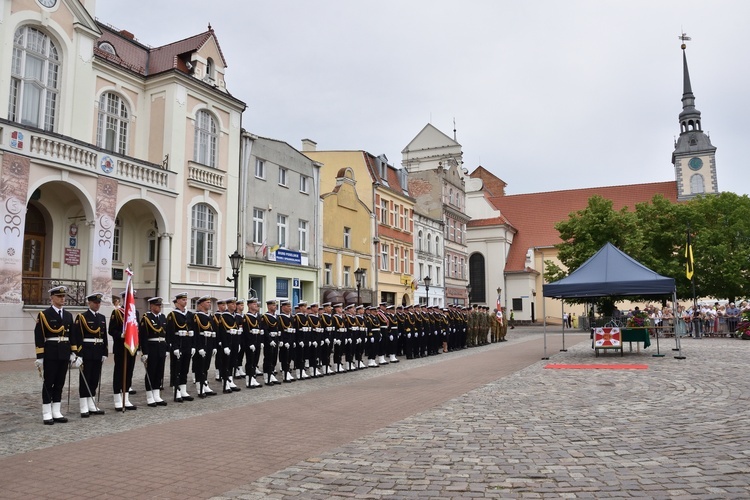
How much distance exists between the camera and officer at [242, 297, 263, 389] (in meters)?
12.6

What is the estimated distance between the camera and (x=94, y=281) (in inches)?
768

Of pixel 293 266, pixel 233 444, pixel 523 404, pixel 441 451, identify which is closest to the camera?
pixel 441 451

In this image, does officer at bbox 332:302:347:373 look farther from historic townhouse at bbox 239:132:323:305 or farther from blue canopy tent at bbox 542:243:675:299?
historic townhouse at bbox 239:132:323:305

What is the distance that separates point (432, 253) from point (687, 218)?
1859 cm

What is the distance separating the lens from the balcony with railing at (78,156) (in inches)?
680

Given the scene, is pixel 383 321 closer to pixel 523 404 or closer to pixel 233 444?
pixel 523 404

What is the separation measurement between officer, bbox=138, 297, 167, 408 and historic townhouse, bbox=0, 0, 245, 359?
346 inches

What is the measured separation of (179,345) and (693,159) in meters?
65.7

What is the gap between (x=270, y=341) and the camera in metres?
13.3

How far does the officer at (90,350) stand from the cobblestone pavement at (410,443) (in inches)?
14.2

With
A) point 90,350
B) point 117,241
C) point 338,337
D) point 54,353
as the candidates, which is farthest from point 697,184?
point 54,353

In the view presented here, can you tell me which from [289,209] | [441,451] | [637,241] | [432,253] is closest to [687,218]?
[637,241]

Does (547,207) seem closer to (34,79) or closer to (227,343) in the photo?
(34,79)

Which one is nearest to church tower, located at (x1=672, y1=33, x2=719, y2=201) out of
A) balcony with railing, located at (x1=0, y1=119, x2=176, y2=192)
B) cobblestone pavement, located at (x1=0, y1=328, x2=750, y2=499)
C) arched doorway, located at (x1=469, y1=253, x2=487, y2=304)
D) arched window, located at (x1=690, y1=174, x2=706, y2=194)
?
arched window, located at (x1=690, y1=174, x2=706, y2=194)
